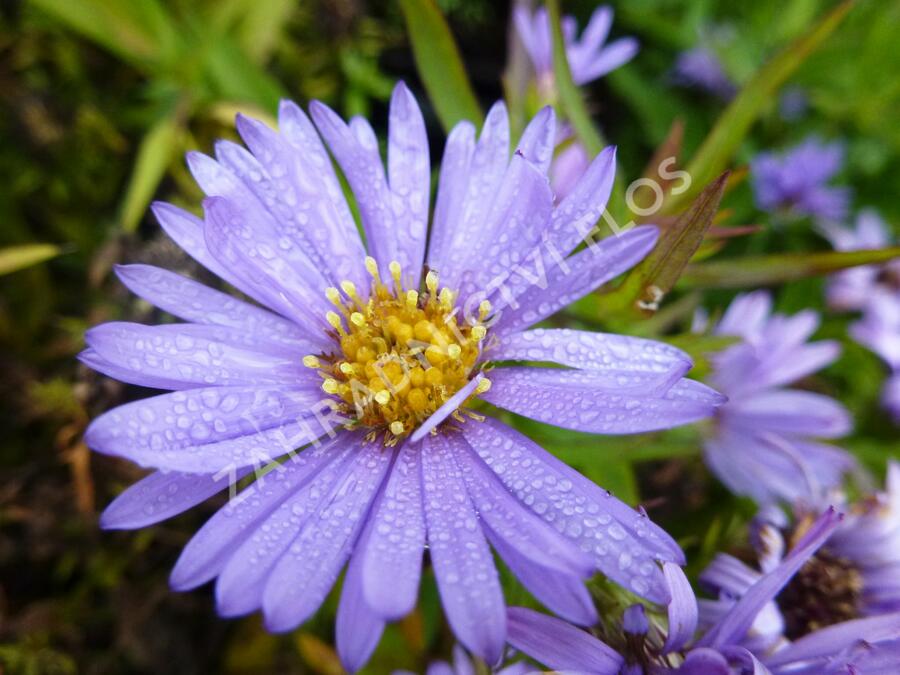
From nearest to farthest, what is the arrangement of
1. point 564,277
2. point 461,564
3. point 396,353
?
point 461,564 → point 564,277 → point 396,353

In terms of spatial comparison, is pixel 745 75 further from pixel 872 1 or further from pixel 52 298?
pixel 52 298

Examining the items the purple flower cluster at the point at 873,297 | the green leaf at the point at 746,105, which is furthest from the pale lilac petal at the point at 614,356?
the purple flower cluster at the point at 873,297

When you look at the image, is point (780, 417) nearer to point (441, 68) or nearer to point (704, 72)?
point (441, 68)

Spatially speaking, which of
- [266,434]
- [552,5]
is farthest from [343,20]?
[266,434]

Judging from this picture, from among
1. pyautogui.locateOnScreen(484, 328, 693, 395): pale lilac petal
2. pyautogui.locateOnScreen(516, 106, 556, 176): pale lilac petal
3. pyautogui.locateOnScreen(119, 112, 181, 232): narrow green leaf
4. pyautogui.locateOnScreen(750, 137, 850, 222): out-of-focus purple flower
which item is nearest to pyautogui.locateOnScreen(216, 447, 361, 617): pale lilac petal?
pyautogui.locateOnScreen(484, 328, 693, 395): pale lilac petal

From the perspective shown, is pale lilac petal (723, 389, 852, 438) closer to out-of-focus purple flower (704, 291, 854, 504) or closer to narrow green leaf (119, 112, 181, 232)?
out-of-focus purple flower (704, 291, 854, 504)

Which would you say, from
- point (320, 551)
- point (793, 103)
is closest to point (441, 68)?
point (320, 551)
